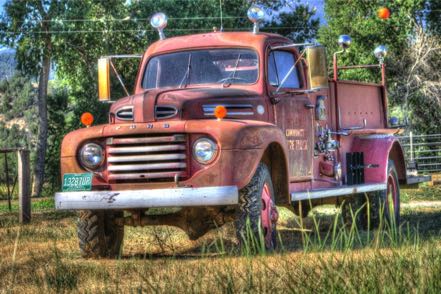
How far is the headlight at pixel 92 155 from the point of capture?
30.3ft

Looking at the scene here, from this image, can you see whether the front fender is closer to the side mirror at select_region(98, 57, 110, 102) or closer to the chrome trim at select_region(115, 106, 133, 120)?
the chrome trim at select_region(115, 106, 133, 120)

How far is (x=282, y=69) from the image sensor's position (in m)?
10.6

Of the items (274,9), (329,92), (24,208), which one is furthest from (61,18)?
(329,92)

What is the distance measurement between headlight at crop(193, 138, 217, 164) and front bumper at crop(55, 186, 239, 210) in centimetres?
33

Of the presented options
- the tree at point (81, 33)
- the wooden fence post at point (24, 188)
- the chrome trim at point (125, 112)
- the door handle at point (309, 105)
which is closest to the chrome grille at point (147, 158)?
A: the chrome trim at point (125, 112)

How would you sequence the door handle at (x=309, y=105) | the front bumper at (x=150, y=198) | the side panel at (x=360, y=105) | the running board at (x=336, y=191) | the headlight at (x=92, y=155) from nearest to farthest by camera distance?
the front bumper at (x=150, y=198) < the headlight at (x=92, y=155) < the running board at (x=336, y=191) < the door handle at (x=309, y=105) < the side panel at (x=360, y=105)

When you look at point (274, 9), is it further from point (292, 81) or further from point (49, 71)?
point (292, 81)

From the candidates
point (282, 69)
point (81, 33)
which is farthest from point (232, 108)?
point (81, 33)

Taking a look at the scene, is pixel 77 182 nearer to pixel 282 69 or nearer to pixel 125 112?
pixel 125 112

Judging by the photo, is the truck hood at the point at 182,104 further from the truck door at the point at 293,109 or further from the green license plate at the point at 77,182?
the green license plate at the point at 77,182

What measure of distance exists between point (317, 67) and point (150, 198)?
7.16 feet

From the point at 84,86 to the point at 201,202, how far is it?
38.9 metres

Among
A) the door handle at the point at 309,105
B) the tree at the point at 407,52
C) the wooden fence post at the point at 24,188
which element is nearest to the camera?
the door handle at the point at 309,105

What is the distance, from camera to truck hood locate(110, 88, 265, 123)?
916 centimetres
